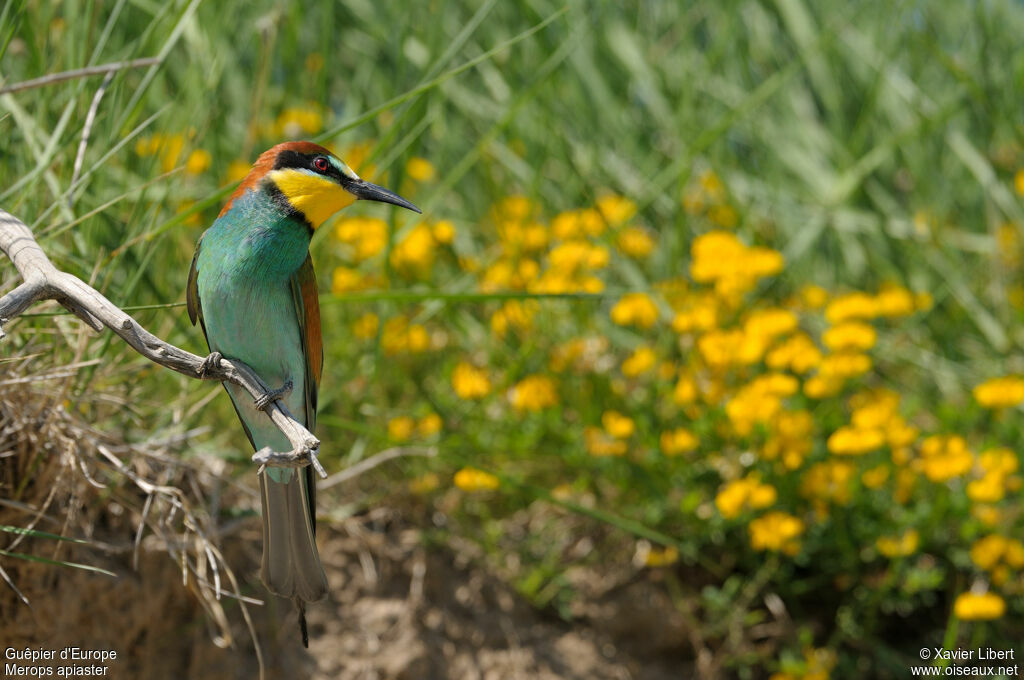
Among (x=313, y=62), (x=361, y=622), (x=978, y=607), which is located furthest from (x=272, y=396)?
(x=313, y=62)

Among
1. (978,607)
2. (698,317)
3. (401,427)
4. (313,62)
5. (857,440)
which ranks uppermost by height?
(313,62)

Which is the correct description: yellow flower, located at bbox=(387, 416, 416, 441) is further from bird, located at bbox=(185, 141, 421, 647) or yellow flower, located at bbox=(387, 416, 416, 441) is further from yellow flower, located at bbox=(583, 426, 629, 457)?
bird, located at bbox=(185, 141, 421, 647)

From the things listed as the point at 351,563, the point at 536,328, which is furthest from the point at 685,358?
the point at 351,563

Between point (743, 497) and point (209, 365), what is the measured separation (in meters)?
1.45

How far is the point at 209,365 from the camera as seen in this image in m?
1.27

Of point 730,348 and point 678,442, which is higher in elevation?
point 730,348

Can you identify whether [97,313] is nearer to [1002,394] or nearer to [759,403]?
[759,403]

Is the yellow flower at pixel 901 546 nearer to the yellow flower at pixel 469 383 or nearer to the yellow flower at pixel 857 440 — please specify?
the yellow flower at pixel 857 440

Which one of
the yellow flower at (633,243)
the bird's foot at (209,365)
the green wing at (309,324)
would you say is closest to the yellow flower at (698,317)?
the yellow flower at (633,243)

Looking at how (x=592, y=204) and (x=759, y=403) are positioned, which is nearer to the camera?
(x=759, y=403)

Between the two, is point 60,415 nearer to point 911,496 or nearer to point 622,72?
point 911,496

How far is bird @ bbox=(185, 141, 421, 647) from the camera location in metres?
1.39

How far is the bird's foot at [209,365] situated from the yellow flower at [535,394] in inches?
50.8

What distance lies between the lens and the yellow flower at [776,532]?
2.36 m
